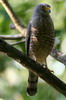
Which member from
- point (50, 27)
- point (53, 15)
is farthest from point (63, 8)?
point (50, 27)

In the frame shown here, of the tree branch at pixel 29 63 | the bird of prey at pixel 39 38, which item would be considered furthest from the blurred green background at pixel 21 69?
the tree branch at pixel 29 63

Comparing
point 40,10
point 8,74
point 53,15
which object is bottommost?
point 8,74

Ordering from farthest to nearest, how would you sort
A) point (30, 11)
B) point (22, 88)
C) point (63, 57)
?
1. point (22, 88)
2. point (30, 11)
3. point (63, 57)

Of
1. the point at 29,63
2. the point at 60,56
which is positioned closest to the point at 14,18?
the point at 60,56

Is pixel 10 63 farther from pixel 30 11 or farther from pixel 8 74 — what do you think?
pixel 30 11

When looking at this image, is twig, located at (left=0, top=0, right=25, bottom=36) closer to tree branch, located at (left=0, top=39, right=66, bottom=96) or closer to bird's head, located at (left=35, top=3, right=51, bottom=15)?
bird's head, located at (left=35, top=3, right=51, bottom=15)

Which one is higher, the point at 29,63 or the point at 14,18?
the point at 29,63

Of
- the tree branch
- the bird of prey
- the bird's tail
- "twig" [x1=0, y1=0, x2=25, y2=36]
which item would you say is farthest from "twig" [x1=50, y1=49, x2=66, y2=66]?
the tree branch

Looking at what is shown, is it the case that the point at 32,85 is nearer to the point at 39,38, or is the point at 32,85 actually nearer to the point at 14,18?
the point at 39,38
